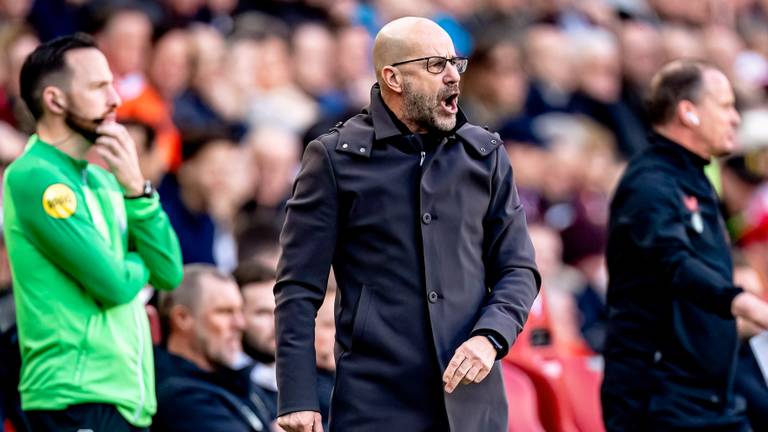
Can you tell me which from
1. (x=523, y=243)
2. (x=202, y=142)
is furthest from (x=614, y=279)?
(x=202, y=142)

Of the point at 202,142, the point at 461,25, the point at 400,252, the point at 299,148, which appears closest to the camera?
the point at 400,252

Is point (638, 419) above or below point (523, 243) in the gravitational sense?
below

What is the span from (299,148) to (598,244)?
2225 mm

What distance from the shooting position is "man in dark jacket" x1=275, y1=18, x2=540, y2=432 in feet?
15.5

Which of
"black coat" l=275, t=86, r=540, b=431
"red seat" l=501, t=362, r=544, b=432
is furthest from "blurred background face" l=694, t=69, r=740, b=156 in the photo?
"black coat" l=275, t=86, r=540, b=431

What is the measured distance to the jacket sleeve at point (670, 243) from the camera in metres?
6.04

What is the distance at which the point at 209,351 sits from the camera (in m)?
6.76

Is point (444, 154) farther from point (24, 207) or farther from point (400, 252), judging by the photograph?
point (24, 207)

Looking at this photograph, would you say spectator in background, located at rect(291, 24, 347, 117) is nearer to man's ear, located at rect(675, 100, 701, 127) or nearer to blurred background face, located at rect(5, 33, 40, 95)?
blurred background face, located at rect(5, 33, 40, 95)

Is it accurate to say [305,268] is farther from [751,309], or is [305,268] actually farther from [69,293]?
[751,309]

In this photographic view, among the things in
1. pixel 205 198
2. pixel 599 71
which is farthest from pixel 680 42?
pixel 205 198

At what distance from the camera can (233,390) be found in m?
6.77

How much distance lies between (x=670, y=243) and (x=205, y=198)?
11.7 feet

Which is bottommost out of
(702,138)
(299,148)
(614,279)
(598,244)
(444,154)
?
(598,244)
